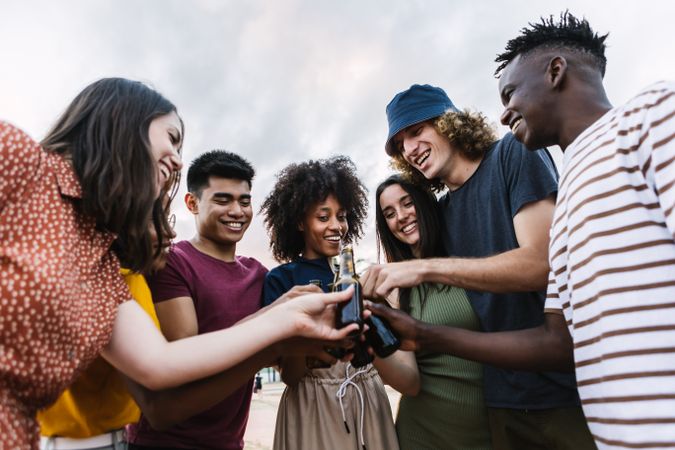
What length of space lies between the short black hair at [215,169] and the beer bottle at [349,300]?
171 centimetres

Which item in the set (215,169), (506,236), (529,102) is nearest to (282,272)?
(215,169)

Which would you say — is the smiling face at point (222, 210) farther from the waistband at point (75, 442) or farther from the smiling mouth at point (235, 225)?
the waistband at point (75, 442)

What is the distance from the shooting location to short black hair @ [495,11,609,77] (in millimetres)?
2670

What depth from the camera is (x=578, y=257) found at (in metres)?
1.79

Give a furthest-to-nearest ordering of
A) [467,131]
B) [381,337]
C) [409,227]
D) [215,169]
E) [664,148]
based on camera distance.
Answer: [215,169] < [409,227] < [467,131] < [381,337] < [664,148]

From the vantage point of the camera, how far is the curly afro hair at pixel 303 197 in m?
4.12

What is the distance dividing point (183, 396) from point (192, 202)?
2.28 meters

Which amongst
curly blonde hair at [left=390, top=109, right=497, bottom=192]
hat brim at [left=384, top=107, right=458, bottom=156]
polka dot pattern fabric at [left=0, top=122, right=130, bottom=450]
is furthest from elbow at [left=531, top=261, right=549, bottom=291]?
polka dot pattern fabric at [left=0, top=122, right=130, bottom=450]

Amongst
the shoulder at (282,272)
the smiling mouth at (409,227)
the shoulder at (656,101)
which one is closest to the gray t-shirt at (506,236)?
the smiling mouth at (409,227)

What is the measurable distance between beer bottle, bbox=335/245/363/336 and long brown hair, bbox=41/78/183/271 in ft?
3.33

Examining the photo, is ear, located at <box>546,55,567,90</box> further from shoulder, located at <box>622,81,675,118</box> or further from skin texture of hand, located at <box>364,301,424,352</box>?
skin texture of hand, located at <box>364,301,424,352</box>

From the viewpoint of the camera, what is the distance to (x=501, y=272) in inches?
101

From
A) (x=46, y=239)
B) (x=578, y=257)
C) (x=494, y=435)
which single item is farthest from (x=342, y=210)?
(x=46, y=239)

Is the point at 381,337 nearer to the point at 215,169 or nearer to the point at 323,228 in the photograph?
the point at 323,228
